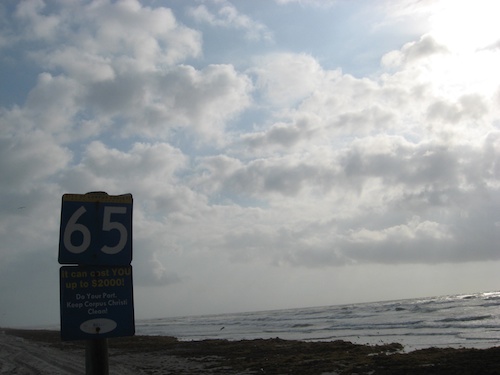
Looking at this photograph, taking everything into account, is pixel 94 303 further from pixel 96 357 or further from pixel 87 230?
pixel 87 230

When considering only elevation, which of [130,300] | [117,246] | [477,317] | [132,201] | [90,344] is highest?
[132,201]

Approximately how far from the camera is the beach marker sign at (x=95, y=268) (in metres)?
3.57

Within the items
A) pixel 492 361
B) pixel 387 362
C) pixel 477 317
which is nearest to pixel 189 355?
pixel 387 362

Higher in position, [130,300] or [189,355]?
[130,300]

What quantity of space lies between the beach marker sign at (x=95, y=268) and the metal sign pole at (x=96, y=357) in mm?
90

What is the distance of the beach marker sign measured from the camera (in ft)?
11.7

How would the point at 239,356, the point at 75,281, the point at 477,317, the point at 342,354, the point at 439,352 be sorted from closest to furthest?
1. the point at 75,281
2. the point at 439,352
3. the point at 342,354
4. the point at 239,356
5. the point at 477,317

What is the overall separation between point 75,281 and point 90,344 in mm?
471

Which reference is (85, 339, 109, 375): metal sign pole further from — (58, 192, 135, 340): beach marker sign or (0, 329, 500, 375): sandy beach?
(0, 329, 500, 375): sandy beach

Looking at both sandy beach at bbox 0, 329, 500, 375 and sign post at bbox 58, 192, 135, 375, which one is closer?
sign post at bbox 58, 192, 135, 375

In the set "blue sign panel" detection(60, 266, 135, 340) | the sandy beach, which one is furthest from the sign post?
the sandy beach

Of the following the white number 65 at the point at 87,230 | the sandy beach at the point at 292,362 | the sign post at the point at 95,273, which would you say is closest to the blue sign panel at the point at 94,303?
the sign post at the point at 95,273

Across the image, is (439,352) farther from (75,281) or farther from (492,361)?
(75,281)

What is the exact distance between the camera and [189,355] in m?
26.2
